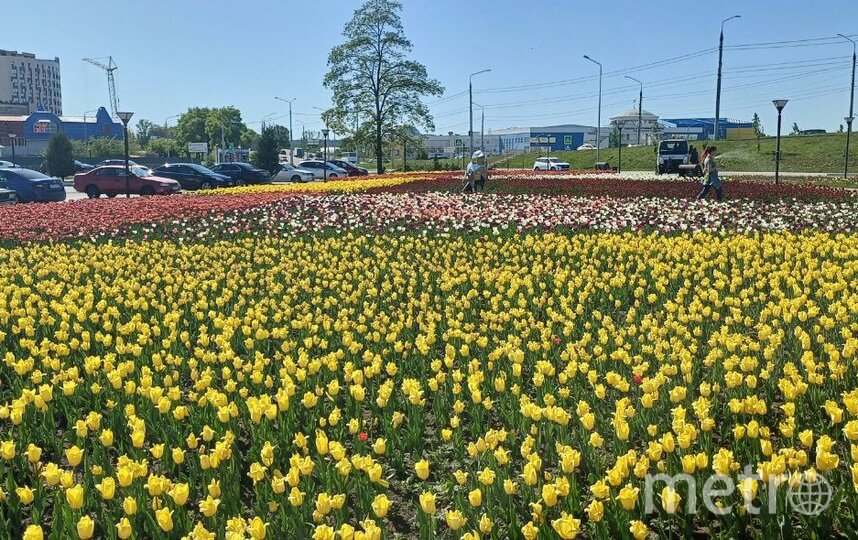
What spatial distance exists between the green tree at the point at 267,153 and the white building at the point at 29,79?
6033 inches

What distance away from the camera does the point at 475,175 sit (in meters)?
→ 22.0

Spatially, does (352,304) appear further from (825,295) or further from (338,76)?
(338,76)

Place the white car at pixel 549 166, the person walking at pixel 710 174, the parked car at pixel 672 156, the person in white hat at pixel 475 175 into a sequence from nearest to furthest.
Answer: the person walking at pixel 710 174 → the person in white hat at pixel 475 175 → the parked car at pixel 672 156 → the white car at pixel 549 166

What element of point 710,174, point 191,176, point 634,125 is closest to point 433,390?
point 710,174

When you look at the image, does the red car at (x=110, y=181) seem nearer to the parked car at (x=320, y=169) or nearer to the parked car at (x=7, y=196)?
the parked car at (x=7, y=196)

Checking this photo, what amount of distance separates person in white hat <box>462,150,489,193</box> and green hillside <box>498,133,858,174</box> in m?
30.1

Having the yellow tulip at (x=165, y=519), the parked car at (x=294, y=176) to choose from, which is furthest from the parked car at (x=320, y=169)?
the yellow tulip at (x=165, y=519)

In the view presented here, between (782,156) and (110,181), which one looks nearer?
(110,181)

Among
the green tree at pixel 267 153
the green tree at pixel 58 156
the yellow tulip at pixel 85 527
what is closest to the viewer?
the yellow tulip at pixel 85 527

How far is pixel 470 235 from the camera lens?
12719mm

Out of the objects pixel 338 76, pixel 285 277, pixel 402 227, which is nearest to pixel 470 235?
pixel 402 227

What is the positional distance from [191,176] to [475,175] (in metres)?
18.1

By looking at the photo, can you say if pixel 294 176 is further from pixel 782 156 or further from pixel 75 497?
pixel 75 497

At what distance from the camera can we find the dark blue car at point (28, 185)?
2667 centimetres
